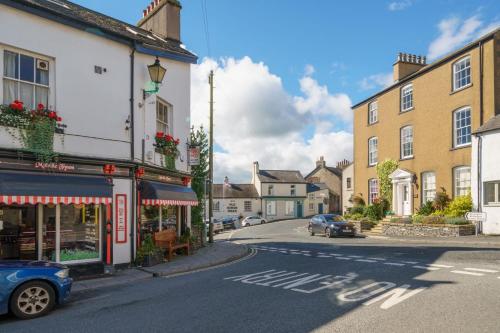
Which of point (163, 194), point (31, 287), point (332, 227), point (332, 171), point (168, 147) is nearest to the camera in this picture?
point (31, 287)

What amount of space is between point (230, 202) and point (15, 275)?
5354cm

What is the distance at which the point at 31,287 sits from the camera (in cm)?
753

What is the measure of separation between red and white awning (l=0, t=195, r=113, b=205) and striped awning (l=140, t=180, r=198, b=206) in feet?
5.41

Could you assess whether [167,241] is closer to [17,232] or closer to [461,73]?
[17,232]

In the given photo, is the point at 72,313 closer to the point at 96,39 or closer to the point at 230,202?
the point at 96,39

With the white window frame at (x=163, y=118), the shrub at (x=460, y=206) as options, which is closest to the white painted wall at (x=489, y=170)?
the shrub at (x=460, y=206)

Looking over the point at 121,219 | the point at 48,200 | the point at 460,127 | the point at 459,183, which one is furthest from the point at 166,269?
the point at 460,127

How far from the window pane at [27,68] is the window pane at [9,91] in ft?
1.01

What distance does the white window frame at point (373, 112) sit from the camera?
109 feet

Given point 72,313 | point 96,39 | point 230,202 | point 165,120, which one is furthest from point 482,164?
point 230,202

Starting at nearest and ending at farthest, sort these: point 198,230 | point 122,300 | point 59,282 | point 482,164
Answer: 1. point 59,282
2. point 122,300
3. point 198,230
4. point 482,164

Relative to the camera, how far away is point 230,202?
6072 centimetres

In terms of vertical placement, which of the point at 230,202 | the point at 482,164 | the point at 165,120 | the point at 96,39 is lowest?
the point at 230,202

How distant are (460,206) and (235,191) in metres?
41.8
